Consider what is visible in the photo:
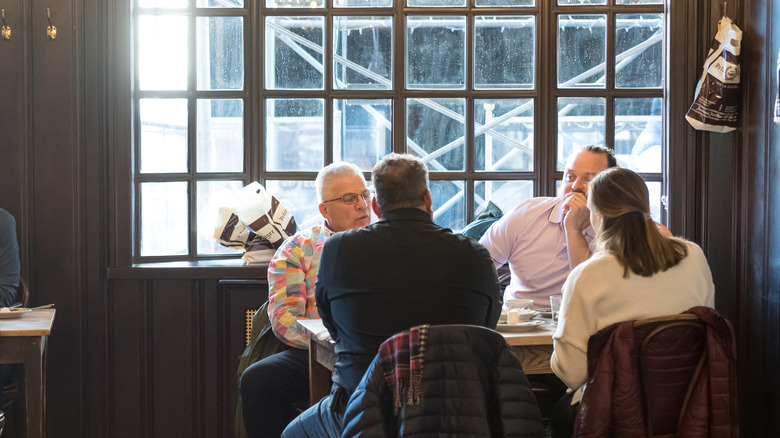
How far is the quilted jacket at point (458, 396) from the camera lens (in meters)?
1.94

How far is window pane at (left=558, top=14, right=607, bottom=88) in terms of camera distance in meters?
4.13

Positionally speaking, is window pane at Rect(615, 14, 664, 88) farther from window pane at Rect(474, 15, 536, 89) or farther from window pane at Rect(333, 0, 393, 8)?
window pane at Rect(333, 0, 393, 8)

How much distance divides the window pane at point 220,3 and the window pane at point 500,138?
4.12 ft

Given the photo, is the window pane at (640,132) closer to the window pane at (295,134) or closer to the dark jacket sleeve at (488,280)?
the window pane at (295,134)

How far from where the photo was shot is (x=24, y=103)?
3852 millimetres

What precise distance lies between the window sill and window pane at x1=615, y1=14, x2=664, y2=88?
2.00 meters

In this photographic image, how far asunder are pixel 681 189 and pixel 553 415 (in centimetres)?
171

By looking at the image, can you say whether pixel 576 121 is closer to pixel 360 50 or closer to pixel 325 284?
pixel 360 50

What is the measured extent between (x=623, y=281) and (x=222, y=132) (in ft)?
7.98

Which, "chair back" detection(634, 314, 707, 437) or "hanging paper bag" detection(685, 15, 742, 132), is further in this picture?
"hanging paper bag" detection(685, 15, 742, 132)

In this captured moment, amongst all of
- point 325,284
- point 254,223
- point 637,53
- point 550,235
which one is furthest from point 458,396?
point 637,53

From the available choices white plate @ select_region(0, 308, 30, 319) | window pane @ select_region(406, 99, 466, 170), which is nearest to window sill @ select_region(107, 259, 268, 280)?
white plate @ select_region(0, 308, 30, 319)

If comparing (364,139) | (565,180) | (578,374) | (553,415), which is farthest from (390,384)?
(364,139)

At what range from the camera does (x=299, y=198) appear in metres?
4.17
